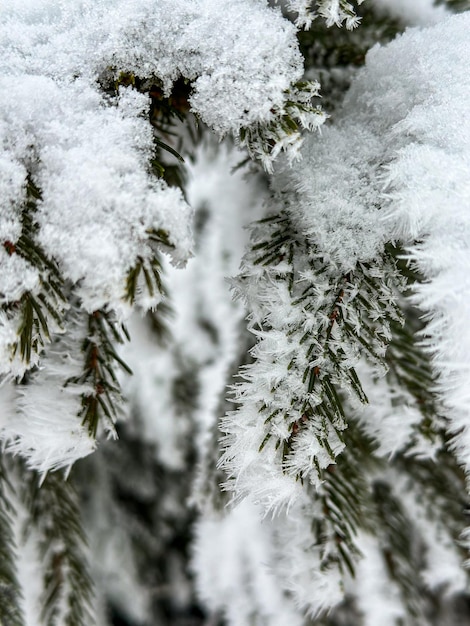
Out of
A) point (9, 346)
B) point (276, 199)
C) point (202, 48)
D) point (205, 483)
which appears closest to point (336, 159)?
point (276, 199)

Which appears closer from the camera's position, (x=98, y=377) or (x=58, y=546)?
(x=98, y=377)

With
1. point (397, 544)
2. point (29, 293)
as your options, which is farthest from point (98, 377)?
point (397, 544)

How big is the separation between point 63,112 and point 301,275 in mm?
362

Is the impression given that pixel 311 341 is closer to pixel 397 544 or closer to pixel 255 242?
pixel 255 242

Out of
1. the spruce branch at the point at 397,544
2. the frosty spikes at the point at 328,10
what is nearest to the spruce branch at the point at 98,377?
the frosty spikes at the point at 328,10

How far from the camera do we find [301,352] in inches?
24.2

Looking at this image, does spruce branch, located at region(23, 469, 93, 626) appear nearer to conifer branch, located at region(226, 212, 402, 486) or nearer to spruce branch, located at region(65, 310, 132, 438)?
spruce branch, located at region(65, 310, 132, 438)

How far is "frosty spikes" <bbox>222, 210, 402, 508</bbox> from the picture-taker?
58cm

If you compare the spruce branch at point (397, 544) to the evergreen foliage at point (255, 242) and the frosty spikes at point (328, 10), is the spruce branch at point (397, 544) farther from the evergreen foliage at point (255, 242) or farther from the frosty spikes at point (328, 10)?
the frosty spikes at point (328, 10)

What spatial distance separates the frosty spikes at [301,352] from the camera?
581mm

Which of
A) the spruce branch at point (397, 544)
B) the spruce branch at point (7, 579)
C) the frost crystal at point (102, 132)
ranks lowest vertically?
the spruce branch at point (397, 544)

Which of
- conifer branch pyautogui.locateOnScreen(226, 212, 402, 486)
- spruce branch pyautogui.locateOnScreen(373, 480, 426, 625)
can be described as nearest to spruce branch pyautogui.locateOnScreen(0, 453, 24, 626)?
conifer branch pyautogui.locateOnScreen(226, 212, 402, 486)

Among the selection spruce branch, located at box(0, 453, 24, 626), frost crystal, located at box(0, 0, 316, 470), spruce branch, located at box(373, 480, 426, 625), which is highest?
frost crystal, located at box(0, 0, 316, 470)

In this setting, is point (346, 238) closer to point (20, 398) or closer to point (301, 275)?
point (301, 275)
